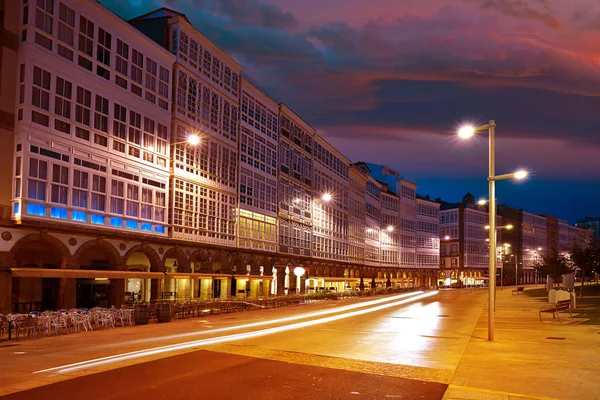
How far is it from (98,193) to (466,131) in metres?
20.9

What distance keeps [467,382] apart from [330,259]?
62.5m

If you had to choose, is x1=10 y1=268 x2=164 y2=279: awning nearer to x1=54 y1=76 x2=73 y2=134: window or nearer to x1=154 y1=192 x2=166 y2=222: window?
x1=154 y1=192 x2=166 y2=222: window

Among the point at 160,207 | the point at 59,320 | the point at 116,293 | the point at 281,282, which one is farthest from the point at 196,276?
the point at 281,282

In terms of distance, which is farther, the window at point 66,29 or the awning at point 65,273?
the window at point 66,29

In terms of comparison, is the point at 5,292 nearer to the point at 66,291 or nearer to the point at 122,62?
the point at 66,291

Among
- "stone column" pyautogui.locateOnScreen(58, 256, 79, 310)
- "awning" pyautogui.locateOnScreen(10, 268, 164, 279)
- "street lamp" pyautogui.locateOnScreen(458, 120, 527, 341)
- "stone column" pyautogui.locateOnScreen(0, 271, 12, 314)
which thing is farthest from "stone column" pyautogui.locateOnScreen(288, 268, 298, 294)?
"street lamp" pyautogui.locateOnScreen(458, 120, 527, 341)

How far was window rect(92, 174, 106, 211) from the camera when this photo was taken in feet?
104

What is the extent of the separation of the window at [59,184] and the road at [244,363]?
350 inches

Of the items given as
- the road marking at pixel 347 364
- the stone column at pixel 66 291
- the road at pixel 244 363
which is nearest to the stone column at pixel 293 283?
the stone column at pixel 66 291

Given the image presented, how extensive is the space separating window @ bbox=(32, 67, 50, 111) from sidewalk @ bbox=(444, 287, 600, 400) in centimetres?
2257

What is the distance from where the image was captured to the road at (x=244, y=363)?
37.7ft

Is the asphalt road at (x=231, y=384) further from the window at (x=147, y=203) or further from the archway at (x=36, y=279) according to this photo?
the window at (x=147, y=203)

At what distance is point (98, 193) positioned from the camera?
105 feet

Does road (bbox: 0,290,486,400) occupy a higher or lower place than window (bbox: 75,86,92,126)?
lower
